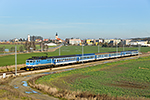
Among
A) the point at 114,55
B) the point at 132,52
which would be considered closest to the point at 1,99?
the point at 114,55

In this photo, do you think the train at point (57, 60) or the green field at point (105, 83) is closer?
the green field at point (105, 83)

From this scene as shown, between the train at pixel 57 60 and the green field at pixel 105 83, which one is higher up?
the train at pixel 57 60

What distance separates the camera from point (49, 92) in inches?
930

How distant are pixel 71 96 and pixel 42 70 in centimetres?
2555

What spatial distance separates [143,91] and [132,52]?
80.0 meters

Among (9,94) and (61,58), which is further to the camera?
(61,58)

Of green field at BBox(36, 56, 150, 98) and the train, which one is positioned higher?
the train

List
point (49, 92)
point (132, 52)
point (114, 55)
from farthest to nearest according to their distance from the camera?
point (132, 52), point (114, 55), point (49, 92)

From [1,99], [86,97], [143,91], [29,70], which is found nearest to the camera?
[1,99]

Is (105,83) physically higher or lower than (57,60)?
lower

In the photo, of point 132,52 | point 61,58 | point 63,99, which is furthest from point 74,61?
point 132,52

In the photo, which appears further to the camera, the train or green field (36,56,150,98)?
the train

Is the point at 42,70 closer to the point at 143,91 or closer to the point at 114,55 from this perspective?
the point at 143,91

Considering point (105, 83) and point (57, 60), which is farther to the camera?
point (57, 60)
